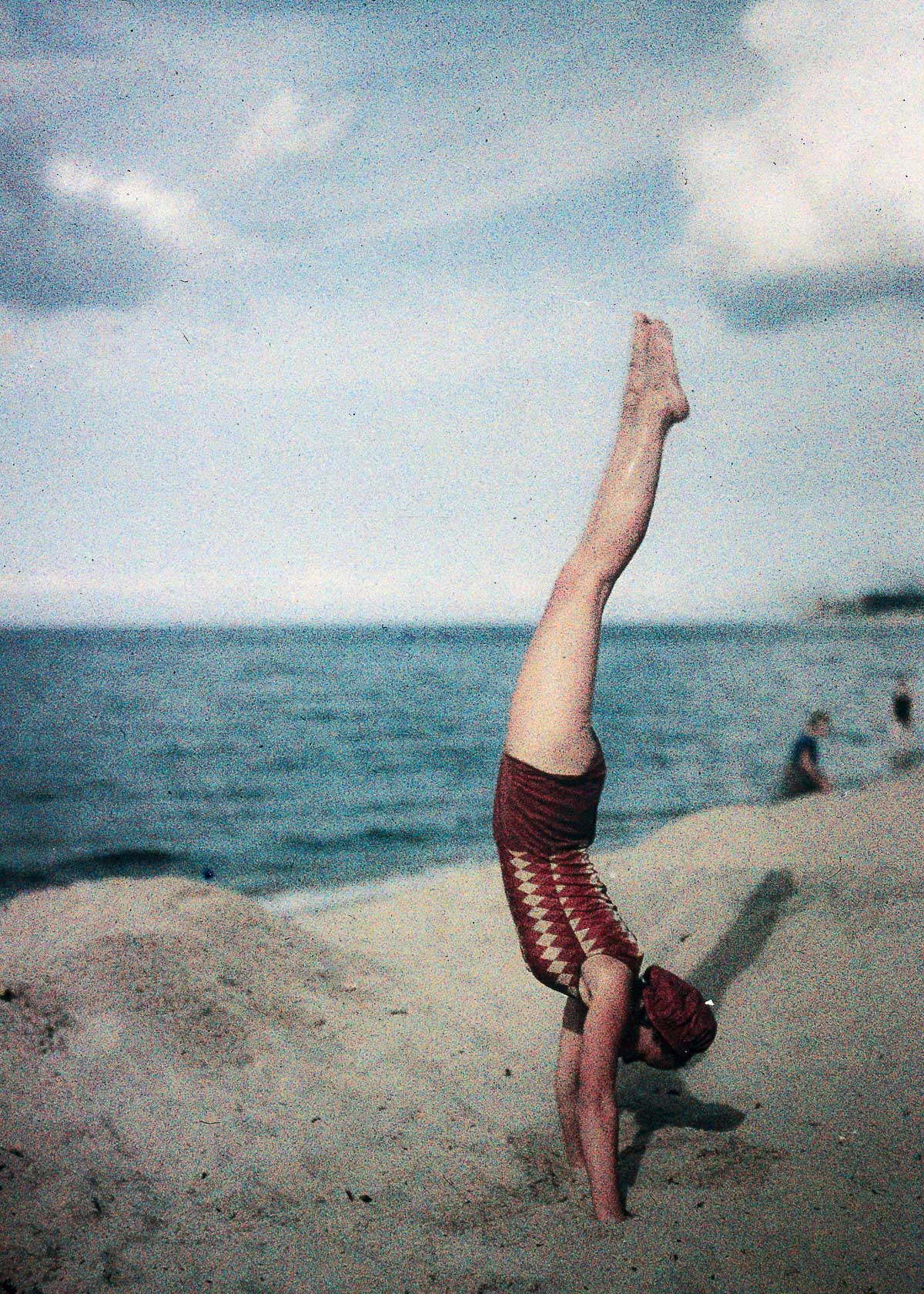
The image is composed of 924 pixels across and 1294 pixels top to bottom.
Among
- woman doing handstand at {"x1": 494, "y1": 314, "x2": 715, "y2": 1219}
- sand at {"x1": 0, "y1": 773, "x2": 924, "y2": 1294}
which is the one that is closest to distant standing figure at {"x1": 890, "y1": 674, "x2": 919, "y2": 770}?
sand at {"x1": 0, "y1": 773, "x2": 924, "y2": 1294}

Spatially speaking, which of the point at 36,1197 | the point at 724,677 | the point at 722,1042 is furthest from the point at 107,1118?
the point at 724,677

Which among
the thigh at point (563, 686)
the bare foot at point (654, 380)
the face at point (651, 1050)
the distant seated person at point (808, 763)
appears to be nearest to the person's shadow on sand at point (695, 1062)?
the face at point (651, 1050)

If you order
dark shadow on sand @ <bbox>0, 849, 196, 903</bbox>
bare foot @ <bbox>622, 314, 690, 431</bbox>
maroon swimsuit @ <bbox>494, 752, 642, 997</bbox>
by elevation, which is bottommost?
dark shadow on sand @ <bbox>0, 849, 196, 903</bbox>

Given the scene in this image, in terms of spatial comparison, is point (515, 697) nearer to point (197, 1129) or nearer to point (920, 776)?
point (197, 1129)

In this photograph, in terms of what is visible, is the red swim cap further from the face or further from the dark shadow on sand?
the dark shadow on sand

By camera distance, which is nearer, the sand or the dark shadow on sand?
the sand

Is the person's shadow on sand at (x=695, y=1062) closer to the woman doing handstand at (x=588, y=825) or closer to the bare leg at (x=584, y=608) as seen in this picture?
the woman doing handstand at (x=588, y=825)

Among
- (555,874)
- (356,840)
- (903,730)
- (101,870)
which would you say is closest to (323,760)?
(356,840)

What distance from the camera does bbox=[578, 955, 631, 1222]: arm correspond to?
320 centimetres

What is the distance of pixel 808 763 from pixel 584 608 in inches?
369

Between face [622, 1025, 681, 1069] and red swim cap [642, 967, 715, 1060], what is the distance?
0.11ft

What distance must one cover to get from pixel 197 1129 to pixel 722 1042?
2449 millimetres

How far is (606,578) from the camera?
130 inches

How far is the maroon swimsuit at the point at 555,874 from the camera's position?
335cm
